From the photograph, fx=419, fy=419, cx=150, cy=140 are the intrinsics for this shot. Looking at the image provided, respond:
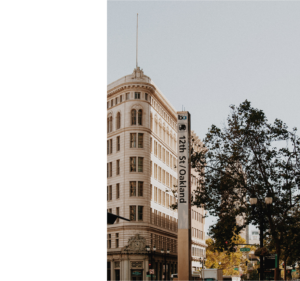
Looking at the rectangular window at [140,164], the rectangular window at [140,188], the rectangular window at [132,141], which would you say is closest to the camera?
the rectangular window at [140,188]

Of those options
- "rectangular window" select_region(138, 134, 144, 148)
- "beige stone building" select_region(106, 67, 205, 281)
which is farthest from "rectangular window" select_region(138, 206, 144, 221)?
"rectangular window" select_region(138, 134, 144, 148)

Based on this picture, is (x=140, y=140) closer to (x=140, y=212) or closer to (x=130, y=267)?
(x=140, y=212)

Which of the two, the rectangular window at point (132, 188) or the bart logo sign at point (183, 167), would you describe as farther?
the rectangular window at point (132, 188)

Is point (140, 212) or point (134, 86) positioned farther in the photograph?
point (134, 86)

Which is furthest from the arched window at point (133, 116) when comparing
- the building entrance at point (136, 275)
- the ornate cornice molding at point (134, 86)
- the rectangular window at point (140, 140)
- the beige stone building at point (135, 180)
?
the building entrance at point (136, 275)

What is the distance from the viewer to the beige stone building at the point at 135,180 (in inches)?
2648

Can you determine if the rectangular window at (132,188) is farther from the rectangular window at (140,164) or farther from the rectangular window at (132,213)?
the rectangular window at (140,164)

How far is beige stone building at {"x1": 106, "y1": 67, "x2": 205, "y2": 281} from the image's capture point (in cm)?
6725

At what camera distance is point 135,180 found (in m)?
69.3

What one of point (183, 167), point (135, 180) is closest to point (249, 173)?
point (183, 167)
